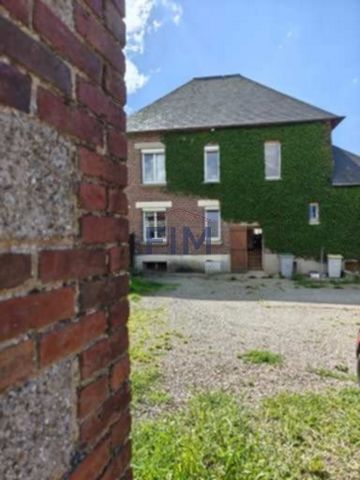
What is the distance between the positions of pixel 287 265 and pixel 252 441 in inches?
492

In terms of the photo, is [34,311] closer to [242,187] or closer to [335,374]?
[335,374]

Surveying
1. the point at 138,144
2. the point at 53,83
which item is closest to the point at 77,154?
the point at 53,83

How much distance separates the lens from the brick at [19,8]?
73cm

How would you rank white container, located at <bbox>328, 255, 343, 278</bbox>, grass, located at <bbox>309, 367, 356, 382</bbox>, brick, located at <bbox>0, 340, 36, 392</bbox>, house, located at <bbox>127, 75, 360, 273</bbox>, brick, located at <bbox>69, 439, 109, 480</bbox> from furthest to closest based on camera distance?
house, located at <bbox>127, 75, 360, 273</bbox> → white container, located at <bbox>328, 255, 343, 278</bbox> → grass, located at <bbox>309, 367, 356, 382</bbox> → brick, located at <bbox>69, 439, 109, 480</bbox> → brick, located at <bbox>0, 340, 36, 392</bbox>

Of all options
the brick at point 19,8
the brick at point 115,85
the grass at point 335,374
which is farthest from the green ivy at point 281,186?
the brick at point 19,8

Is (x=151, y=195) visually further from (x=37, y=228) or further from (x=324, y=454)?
(x=37, y=228)

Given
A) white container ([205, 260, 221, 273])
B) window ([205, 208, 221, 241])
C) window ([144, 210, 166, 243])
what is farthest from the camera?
window ([144, 210, 166, 243])

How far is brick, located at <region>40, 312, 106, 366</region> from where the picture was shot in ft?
2.75

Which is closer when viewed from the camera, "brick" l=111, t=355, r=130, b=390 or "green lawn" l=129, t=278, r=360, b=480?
"brick" l=111, t=355, r=130, b=390

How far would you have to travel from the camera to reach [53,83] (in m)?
0.87

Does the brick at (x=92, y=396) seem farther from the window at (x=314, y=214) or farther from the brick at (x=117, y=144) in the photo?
the window at (x=314, y=214)

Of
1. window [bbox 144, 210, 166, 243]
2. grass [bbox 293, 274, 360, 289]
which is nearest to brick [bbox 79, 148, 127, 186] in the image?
grass [bbox 293, 274, 360, 289]

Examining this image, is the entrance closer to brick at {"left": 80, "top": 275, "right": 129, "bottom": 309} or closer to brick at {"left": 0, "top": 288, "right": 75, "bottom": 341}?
brick at {"left": 80, "top": 275, "right": 129, "bottom": 309}

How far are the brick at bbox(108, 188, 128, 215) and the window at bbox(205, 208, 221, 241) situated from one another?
14366mm
